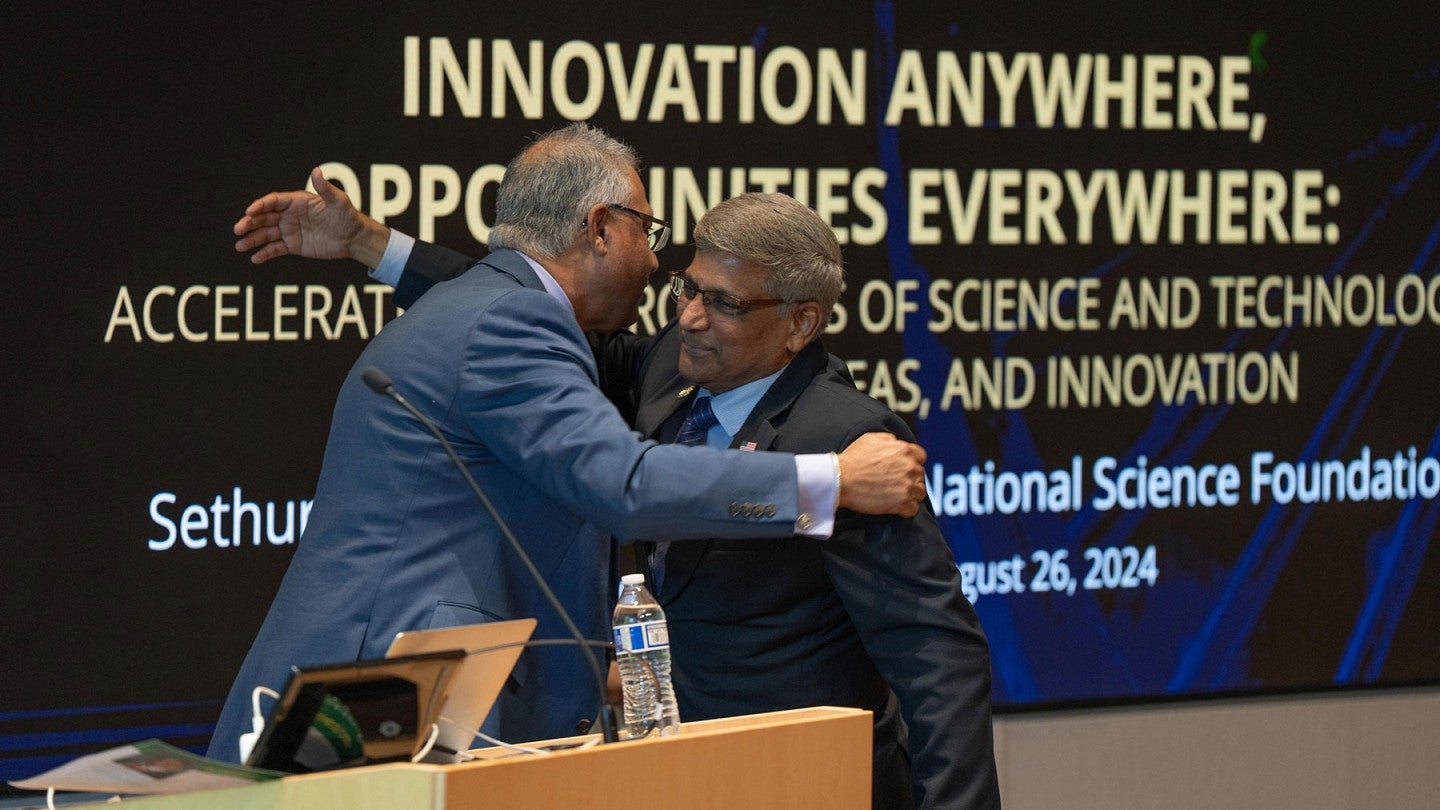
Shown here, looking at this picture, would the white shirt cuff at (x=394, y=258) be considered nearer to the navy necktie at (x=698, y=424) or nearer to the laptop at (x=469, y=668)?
the navy necktie at (x=698, y=424)

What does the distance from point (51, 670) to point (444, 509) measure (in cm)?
142

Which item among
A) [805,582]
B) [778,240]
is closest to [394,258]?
[778,240]

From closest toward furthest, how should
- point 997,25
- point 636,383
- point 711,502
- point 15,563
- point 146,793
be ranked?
point 146,793
point 711,502
point 636,383
point 15,563
point 997,25

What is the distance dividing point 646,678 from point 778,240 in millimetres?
811

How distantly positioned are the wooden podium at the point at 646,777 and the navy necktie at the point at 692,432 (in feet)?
1.72

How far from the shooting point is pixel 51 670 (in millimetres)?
3482

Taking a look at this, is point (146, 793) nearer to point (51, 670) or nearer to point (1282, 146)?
point (51, 670)

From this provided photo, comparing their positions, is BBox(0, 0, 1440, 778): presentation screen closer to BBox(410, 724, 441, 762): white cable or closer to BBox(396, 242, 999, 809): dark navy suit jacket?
BBox(396, 242, 999, 809): dark navy suit jacket

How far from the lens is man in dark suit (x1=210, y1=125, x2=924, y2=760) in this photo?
2.36m

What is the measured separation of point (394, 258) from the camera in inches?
131

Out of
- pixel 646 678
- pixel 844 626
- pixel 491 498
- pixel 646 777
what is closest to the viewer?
pixel 646 777

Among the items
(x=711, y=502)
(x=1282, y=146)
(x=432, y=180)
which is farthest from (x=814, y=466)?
(x=1282, y=146)

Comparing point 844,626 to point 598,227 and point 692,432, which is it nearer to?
point 692,432

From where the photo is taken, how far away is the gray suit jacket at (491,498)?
236cm
